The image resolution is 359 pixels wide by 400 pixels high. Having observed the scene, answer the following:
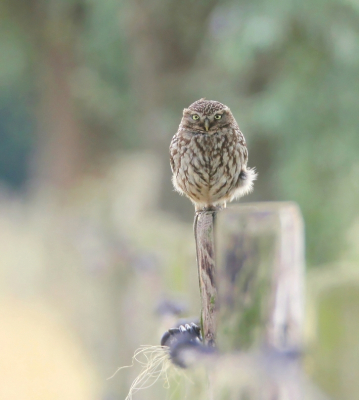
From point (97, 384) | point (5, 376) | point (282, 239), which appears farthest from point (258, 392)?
point (5, 376)

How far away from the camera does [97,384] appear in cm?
614

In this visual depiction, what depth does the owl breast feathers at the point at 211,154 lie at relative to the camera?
134 inches

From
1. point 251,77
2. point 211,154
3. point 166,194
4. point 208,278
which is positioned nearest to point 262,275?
point 208,278

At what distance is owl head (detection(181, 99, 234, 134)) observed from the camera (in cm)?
340

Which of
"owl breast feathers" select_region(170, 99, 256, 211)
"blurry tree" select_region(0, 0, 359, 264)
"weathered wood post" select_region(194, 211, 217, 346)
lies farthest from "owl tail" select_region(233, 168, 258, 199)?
"blurry tree" select_region(0, 0, 359, 264)

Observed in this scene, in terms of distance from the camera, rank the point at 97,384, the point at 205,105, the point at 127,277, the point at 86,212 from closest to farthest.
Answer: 1. the point at 205,105
2. the point at 127,277
3. the point at 97,384
4. the point at 86,212

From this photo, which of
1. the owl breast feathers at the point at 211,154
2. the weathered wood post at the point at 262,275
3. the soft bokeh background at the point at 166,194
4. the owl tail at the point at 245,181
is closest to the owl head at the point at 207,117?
the owl breast feathers at the point at 211,154

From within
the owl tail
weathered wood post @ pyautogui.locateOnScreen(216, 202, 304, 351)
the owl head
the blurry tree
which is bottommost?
weathered wood post @ pyautogui.locateOnScreen(216, 202, 304, 351)

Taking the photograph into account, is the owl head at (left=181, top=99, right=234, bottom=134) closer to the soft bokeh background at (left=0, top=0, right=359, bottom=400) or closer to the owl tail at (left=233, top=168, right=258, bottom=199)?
the owl tail at (left=233, top=168, right=258, bottom=199)

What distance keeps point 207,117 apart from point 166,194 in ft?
19.2

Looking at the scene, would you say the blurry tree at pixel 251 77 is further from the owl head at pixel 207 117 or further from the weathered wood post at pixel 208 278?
the weathered wood post at pixel 208 278

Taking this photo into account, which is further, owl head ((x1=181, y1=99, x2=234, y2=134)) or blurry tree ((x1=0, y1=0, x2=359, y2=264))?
blurry tree ((x1=0, y1=0, x2=359, y2=264))

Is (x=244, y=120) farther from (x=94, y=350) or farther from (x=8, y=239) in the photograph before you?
(x=8, y=239)

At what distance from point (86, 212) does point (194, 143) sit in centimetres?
555
